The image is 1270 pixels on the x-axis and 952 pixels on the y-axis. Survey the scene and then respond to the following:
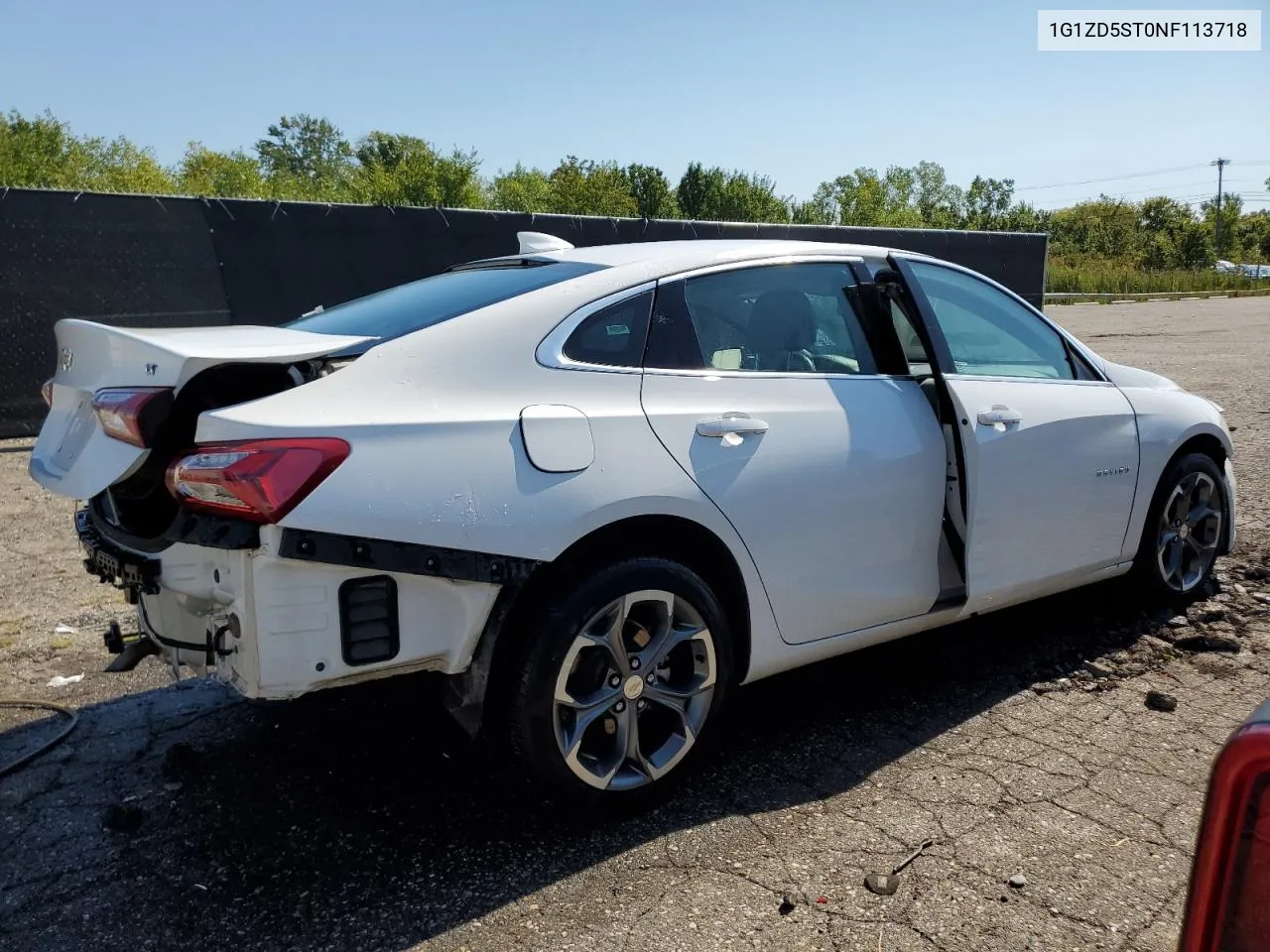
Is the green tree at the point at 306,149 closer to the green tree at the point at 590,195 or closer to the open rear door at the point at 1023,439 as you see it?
the green tree at the point at 590,195

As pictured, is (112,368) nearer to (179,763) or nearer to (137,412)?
(137,412)

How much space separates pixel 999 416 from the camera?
12.0 ft

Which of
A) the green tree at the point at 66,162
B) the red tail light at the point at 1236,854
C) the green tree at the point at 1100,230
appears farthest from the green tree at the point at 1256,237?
the red tail light at the point at 1236,854

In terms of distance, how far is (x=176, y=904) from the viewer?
2576 mm

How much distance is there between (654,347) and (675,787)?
134 centimetres

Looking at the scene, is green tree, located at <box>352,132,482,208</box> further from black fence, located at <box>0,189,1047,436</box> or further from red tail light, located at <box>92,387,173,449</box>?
red tail light, located at <box>92,387,173,449</box>

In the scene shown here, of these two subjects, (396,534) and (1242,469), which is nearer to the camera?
(396,534)

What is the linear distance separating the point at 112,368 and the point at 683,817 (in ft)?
6.92

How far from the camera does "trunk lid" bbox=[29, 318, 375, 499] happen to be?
268cm

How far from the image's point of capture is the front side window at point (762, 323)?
10.3 feet

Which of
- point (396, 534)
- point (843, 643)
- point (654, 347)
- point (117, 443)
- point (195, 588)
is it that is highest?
point (654, 347)

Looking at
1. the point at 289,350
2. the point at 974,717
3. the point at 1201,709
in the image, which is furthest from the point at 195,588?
the point at 1201,709

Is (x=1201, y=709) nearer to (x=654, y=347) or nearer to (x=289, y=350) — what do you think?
(x=654, y=347)

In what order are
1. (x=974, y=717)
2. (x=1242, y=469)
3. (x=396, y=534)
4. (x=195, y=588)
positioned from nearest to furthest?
(x=396, y=534) < (x=195, y=588) < (x=974, y=717) < (x=1242, y=469)
